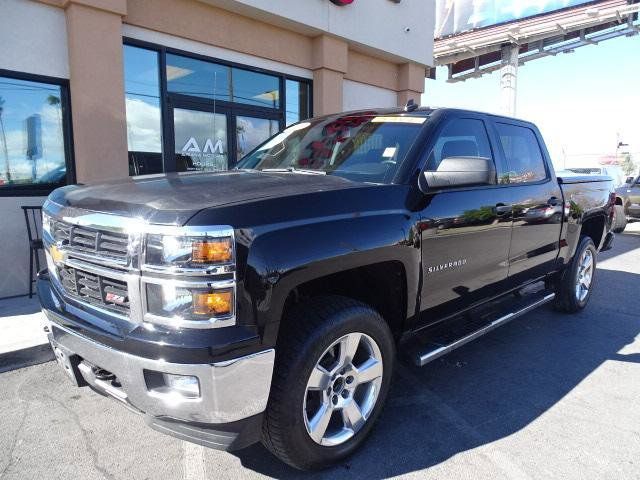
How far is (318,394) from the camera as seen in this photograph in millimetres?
2398

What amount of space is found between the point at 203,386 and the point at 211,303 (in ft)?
1.11

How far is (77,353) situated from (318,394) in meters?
1.19

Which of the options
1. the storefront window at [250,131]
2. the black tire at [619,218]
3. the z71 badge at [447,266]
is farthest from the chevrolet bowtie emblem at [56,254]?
the black tire at [619,218]

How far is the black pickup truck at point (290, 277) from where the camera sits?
1901 mm

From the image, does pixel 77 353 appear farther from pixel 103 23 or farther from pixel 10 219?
pixel 103 23

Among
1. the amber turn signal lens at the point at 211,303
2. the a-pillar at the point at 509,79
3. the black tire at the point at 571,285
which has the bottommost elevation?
the black tire at the point at 571,285

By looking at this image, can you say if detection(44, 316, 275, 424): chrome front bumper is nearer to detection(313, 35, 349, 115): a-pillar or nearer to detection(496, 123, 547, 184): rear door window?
detection(496, 123, 547, 184): rear door window

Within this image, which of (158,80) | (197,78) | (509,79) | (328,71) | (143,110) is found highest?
(509,79)

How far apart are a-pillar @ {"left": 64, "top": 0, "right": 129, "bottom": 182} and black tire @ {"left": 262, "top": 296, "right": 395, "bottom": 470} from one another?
4.70m

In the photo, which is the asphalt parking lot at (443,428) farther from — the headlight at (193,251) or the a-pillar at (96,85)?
the a-pillar at (96,85)

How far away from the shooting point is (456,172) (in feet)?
8.87

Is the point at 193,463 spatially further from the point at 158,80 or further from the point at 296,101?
the point at 296,101

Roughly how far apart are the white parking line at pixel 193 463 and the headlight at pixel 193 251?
1218 mm

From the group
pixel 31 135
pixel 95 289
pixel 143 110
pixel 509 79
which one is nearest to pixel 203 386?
pixel 95 289
